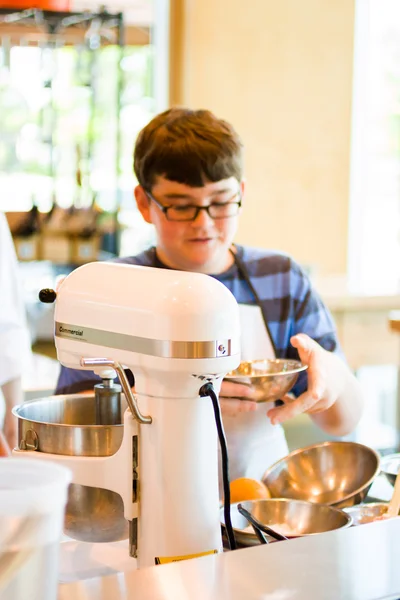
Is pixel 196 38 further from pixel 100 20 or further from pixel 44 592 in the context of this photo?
pixel 44 592

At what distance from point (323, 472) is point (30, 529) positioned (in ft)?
2.52

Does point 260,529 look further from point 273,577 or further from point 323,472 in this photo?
point 323,472

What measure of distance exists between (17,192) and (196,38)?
1542 millimetres

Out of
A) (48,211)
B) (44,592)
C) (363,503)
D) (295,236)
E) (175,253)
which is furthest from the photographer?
(48,211)

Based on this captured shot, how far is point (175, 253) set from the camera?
5.26 ft

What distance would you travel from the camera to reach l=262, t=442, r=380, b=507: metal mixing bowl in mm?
1293

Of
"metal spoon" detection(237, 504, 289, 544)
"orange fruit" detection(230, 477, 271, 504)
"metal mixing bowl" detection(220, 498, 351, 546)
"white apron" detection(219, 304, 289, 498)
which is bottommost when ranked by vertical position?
"white apron" detection(219, 304, 289, 498)

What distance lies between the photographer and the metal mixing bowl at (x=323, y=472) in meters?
1.29

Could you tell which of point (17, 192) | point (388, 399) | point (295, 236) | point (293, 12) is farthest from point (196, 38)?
point (388, 399)

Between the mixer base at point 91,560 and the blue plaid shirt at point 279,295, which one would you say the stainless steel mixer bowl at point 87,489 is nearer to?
the mixer base at point 91,560

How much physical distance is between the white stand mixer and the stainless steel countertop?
0.27ft

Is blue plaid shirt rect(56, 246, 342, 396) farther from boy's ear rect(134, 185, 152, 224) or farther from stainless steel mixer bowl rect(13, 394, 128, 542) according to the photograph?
stainless steel mixer bowl rect(13, 394, 128, 542)

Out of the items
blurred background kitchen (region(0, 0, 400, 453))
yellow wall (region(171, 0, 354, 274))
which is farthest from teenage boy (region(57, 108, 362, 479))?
yellow wall (region(171, 0, 354, 274))

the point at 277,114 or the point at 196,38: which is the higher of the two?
the point at 196,38
